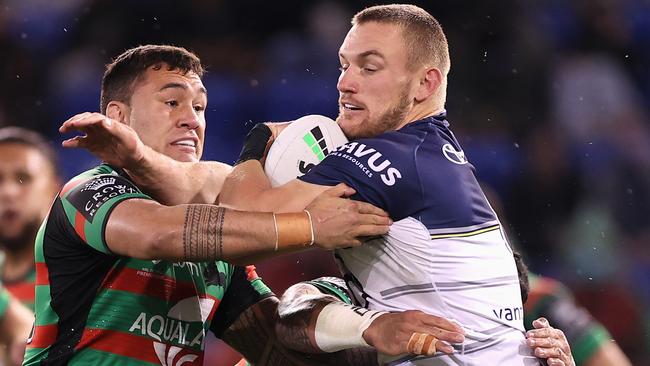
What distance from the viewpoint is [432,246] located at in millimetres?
3457

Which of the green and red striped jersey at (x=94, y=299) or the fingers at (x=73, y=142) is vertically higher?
the fingers at (x=73, y=142)

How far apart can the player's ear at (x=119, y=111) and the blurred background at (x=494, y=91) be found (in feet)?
10.7

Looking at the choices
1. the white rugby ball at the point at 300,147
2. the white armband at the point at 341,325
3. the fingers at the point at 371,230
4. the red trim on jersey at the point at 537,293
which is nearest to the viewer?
the fingers at the point at 371,230

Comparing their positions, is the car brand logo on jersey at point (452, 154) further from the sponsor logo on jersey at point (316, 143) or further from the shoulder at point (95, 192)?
the shoulder at point (95, 192)

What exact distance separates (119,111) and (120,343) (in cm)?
118

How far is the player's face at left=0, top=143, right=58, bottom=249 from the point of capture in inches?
292

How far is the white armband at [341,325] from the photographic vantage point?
3.49 meters

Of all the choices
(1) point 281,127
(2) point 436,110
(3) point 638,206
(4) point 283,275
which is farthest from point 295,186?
(3) point 638,206

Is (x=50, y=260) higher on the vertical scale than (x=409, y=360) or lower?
higher

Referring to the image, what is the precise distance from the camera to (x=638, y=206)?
313 inches

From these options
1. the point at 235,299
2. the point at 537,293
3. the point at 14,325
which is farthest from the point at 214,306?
the point at 14,325

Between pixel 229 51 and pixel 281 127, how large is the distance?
5.17 meters

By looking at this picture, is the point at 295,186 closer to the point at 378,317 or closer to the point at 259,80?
the point at 378,317

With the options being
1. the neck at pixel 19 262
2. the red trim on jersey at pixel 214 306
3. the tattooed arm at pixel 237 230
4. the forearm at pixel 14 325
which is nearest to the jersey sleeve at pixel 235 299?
the red trim on jersey at pixel 214 306
